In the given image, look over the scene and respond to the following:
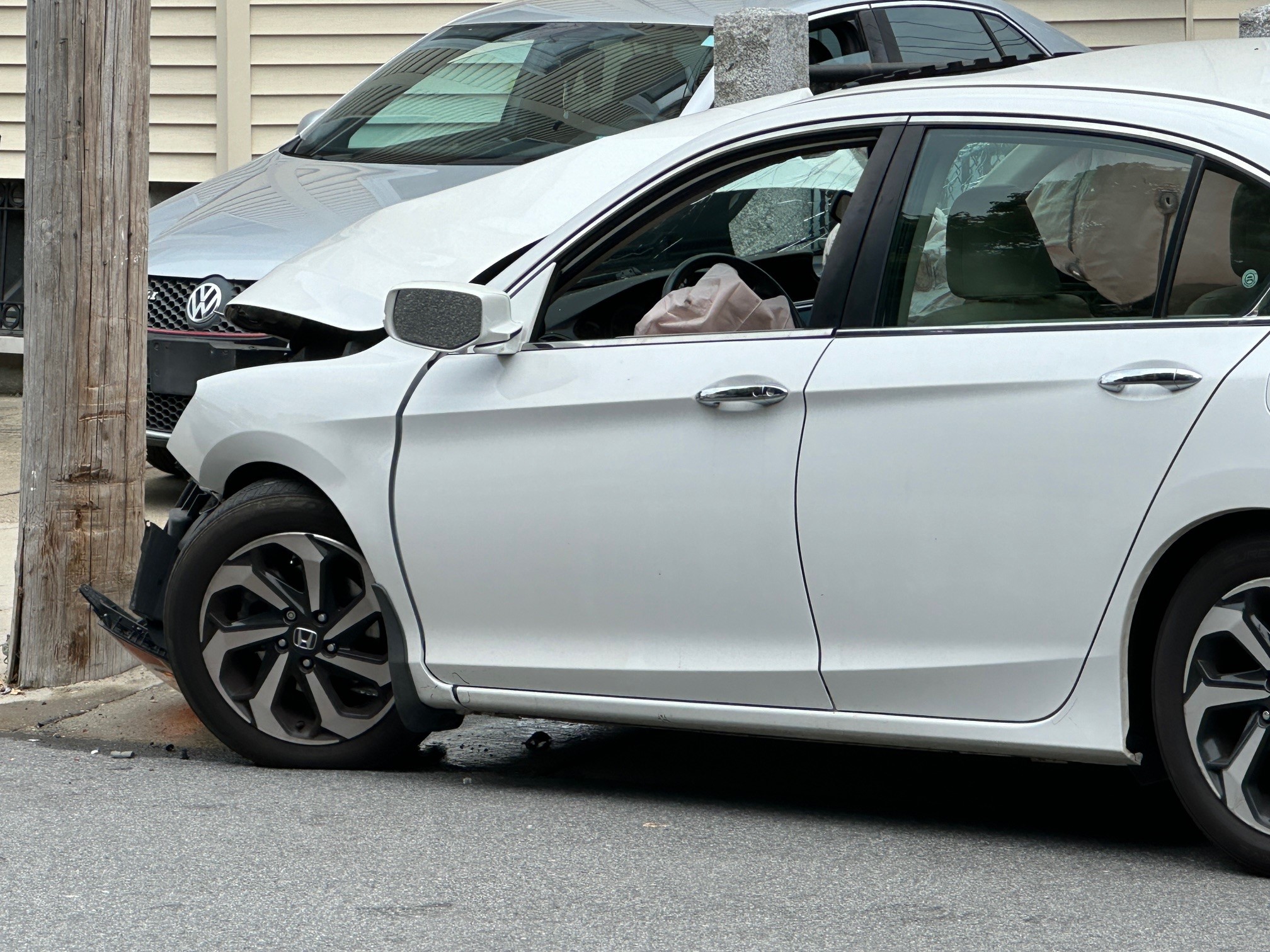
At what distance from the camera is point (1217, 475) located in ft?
11.3

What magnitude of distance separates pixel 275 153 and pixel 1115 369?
5.59m

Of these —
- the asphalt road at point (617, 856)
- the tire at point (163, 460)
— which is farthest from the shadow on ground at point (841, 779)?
the tire at point (163, 460)

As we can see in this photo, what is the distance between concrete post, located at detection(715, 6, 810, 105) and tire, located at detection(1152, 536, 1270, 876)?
2980mm

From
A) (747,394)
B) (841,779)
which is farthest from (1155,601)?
(841,779)

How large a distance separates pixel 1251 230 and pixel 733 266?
1.36 m

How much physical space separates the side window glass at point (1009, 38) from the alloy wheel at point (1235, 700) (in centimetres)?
514

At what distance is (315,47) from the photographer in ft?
37.1

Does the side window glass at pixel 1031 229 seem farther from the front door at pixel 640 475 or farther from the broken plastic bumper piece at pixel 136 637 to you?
the broken plastic bumper piece at pixel 136 637

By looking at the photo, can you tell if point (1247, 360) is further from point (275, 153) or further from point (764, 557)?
point (275, 153)

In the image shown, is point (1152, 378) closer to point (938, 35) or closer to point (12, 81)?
point (938, 35)

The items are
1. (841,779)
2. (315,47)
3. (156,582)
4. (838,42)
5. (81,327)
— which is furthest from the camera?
(315,47)

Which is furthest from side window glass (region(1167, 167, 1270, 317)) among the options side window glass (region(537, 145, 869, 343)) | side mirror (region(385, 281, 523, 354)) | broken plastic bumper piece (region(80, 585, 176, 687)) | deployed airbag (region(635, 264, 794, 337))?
broken plastic bumper piece (region(80, 585, 176, 687))

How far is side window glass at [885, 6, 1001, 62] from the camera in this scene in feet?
25.4

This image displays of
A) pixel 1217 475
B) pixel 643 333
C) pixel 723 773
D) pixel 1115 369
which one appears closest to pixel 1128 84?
pixel 1115 369
